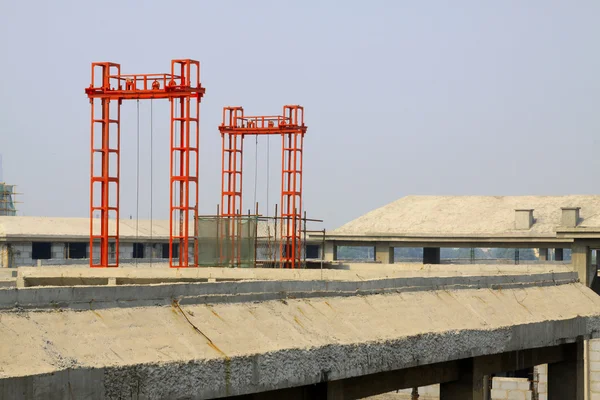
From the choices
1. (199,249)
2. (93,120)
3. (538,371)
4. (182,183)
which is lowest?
(538,371)

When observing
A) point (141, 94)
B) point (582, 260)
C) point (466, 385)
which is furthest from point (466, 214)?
point (466, 385)

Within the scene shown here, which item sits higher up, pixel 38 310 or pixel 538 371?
pixel 38 310

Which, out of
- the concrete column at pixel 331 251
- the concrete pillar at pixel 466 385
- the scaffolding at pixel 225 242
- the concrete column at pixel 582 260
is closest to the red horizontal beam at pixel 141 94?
the scaffolding at pixel 225 242

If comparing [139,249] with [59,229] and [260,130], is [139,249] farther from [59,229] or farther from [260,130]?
[260,130]

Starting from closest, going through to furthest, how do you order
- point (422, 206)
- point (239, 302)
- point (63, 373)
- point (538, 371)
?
point (63, 373) → point (239, 302) → point (538, 371) → point (422, 206)

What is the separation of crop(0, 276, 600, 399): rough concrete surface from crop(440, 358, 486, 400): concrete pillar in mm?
647

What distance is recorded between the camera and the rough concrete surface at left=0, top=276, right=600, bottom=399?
955cm

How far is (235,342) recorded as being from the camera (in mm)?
11633

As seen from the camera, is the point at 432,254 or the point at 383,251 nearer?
the point at 383,251

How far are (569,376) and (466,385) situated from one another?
4940mm

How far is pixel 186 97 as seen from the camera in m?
36.1

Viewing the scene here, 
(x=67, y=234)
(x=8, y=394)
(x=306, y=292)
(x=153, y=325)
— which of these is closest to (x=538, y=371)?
(x=306, y=292)

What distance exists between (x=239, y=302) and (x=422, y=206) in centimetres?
7628

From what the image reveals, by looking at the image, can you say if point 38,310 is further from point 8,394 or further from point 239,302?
point 239,302
